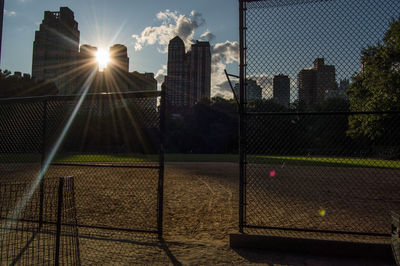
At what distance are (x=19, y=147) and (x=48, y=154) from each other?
1.37m

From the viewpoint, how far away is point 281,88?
14.4ft

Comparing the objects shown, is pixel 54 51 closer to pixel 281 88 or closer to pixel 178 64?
pixel 178 64

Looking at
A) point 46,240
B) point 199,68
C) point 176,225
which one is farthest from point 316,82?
point 199,68

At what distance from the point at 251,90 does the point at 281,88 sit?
0.51 metres

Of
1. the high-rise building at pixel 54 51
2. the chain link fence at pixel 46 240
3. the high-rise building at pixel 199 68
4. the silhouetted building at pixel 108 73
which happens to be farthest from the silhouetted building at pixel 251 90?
the high-rise building at pixel 199 68

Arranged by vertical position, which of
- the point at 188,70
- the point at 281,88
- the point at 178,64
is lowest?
the point at 281,88

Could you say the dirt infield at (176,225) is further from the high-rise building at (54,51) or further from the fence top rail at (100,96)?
the high-rise building at (54,51)

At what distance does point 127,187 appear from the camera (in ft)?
31.5

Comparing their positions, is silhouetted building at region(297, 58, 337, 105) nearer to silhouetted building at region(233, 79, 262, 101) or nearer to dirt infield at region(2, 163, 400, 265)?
silhouetted building at region(233, 79, 262, 101)

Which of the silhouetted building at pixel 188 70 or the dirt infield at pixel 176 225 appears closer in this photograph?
the dirt infield at pixel 176 225

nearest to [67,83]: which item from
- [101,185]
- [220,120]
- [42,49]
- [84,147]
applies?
[42,49]

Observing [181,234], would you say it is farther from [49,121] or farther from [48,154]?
[49,121]

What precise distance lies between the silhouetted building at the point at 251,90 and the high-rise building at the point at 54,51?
75032mm

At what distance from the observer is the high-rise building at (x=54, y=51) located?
76356mm
